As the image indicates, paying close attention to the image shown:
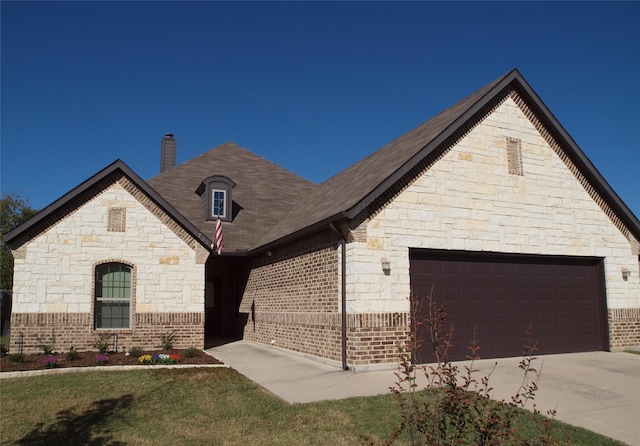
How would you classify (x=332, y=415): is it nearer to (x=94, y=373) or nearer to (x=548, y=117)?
(x=94, y=373)

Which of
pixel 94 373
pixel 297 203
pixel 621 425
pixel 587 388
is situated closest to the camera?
pixel 621 425

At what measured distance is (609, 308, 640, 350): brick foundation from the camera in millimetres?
14789

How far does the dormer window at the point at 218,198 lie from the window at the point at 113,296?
5487 millimetres

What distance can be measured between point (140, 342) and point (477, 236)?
9.70m

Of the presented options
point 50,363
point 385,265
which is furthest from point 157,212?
point 385,265

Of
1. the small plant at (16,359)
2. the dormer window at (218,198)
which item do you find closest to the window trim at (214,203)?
the dormer window at (218,198)

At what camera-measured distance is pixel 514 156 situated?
1453 cm

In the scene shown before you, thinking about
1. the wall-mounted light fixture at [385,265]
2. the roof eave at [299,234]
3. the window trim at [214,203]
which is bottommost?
the wall-mounted light fixture at [385,265]

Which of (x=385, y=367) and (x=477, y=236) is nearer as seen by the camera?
(x=385, y=367)

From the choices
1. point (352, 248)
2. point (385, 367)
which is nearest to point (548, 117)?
point (352, 248)

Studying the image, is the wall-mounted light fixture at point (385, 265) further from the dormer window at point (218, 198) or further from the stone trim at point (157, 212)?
the dormer window at point (218, 198)

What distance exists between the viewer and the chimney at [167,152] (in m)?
28.9

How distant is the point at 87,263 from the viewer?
15.4 meters

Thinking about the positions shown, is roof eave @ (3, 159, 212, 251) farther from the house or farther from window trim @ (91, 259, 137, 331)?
window trim @ (91, 259, 137, 331)
